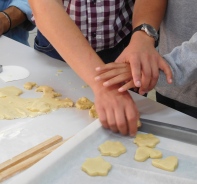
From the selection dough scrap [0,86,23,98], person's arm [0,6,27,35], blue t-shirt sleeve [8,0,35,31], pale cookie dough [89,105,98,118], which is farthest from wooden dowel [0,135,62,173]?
blue t-shirt sleeve [8,0,35,31]

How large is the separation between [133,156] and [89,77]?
220 mm

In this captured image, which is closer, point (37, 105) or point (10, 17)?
point (37, 105)

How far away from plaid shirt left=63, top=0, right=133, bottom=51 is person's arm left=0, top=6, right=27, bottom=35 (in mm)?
458

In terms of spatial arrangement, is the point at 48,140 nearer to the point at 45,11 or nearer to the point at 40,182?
the point at 40,182

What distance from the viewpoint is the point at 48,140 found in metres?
0.74

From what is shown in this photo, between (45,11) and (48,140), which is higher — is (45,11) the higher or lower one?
the higher one

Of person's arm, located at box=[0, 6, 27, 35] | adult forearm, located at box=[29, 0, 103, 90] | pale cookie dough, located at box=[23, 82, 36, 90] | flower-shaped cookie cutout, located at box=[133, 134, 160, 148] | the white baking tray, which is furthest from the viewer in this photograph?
person's arm, located at box=[0, 6, 27, 35]

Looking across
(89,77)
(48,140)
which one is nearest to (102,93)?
(89,77)

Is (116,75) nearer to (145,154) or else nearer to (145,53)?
(145,53)

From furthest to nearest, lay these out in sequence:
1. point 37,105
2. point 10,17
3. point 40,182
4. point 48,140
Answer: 1. point 10,17
2. point 37,105
3. point 48,140
4. point 40,182

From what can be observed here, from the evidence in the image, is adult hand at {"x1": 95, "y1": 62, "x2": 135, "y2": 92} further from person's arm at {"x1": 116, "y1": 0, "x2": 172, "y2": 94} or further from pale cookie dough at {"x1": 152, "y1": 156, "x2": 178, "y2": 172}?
pale cookie dough at {"x1": 152, "y1": 156, "x2": 178, "y2": 172}

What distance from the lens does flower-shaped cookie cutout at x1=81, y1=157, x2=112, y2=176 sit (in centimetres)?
63

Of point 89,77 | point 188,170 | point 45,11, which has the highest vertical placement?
point 45,11

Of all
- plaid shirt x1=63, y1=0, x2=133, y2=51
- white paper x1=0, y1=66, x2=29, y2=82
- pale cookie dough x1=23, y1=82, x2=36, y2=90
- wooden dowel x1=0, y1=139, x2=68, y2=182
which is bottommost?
wooden dowel x1=0, y1=139, x2=68, y2=182
